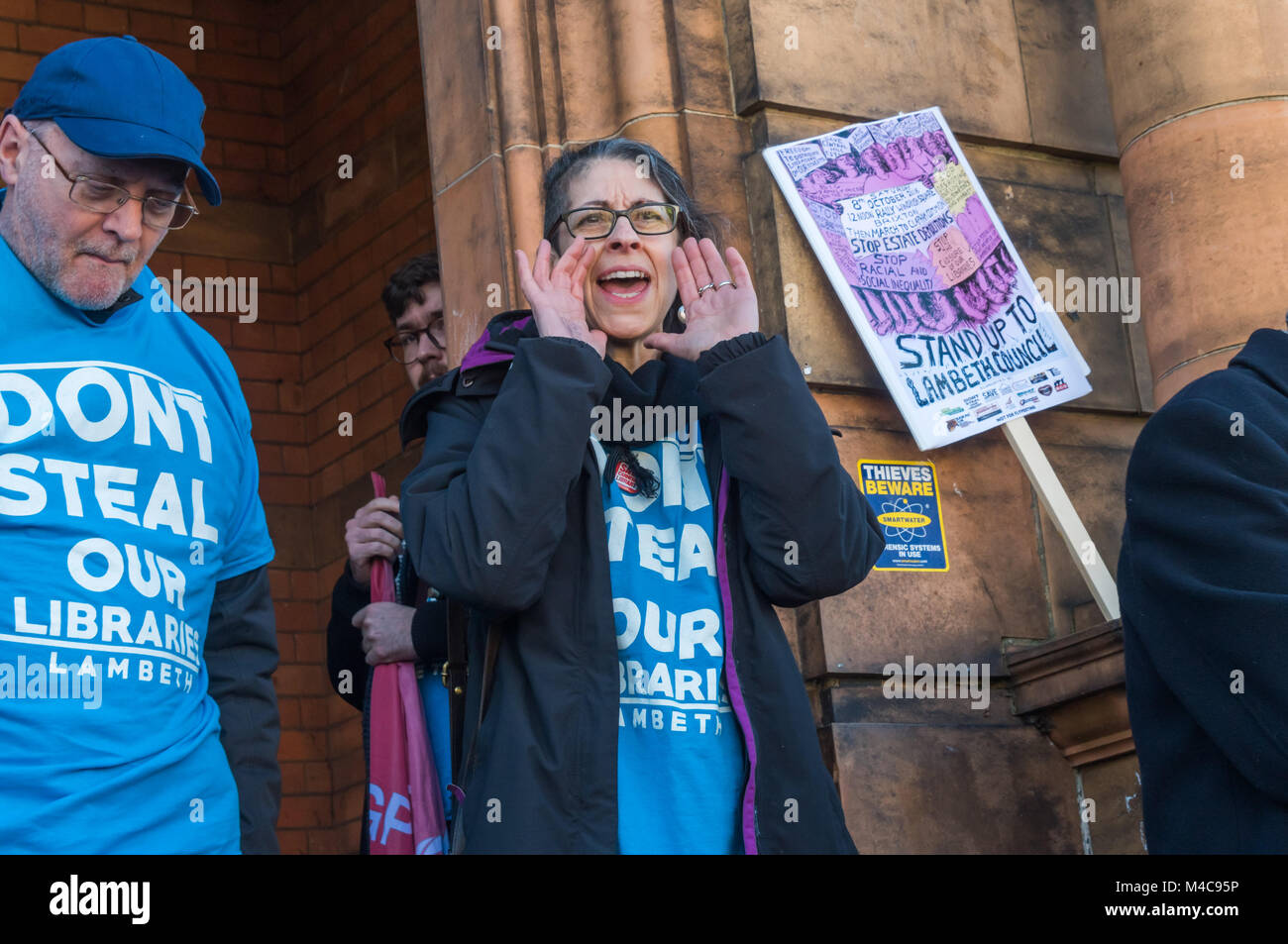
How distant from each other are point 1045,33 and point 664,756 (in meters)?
3.13

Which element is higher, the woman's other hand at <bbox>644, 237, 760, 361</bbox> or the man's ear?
the man's ear

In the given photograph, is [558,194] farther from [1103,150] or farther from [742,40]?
[1103,150]

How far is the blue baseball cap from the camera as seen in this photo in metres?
2.40

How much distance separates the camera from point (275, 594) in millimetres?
7465

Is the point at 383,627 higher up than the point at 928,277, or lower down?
lower down

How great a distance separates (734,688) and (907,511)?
5.99 ft

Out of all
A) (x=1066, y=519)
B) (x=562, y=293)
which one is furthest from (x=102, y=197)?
(x=1066, y=519)

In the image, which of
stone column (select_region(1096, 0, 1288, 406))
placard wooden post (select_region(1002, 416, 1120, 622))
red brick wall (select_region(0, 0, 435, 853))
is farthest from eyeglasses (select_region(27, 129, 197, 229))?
red brick wall (select_region(0, 0, 435, 853))

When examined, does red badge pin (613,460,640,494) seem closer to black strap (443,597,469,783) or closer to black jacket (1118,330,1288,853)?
black strap (443,597,469,783)

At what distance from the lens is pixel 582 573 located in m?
2.52

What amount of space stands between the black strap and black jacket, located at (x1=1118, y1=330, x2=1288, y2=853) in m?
1.01

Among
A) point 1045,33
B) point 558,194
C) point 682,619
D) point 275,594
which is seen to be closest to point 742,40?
point 1045,33

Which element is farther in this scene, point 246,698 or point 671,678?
point 246,698

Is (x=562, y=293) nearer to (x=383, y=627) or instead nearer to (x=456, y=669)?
(x=456, y=669)
